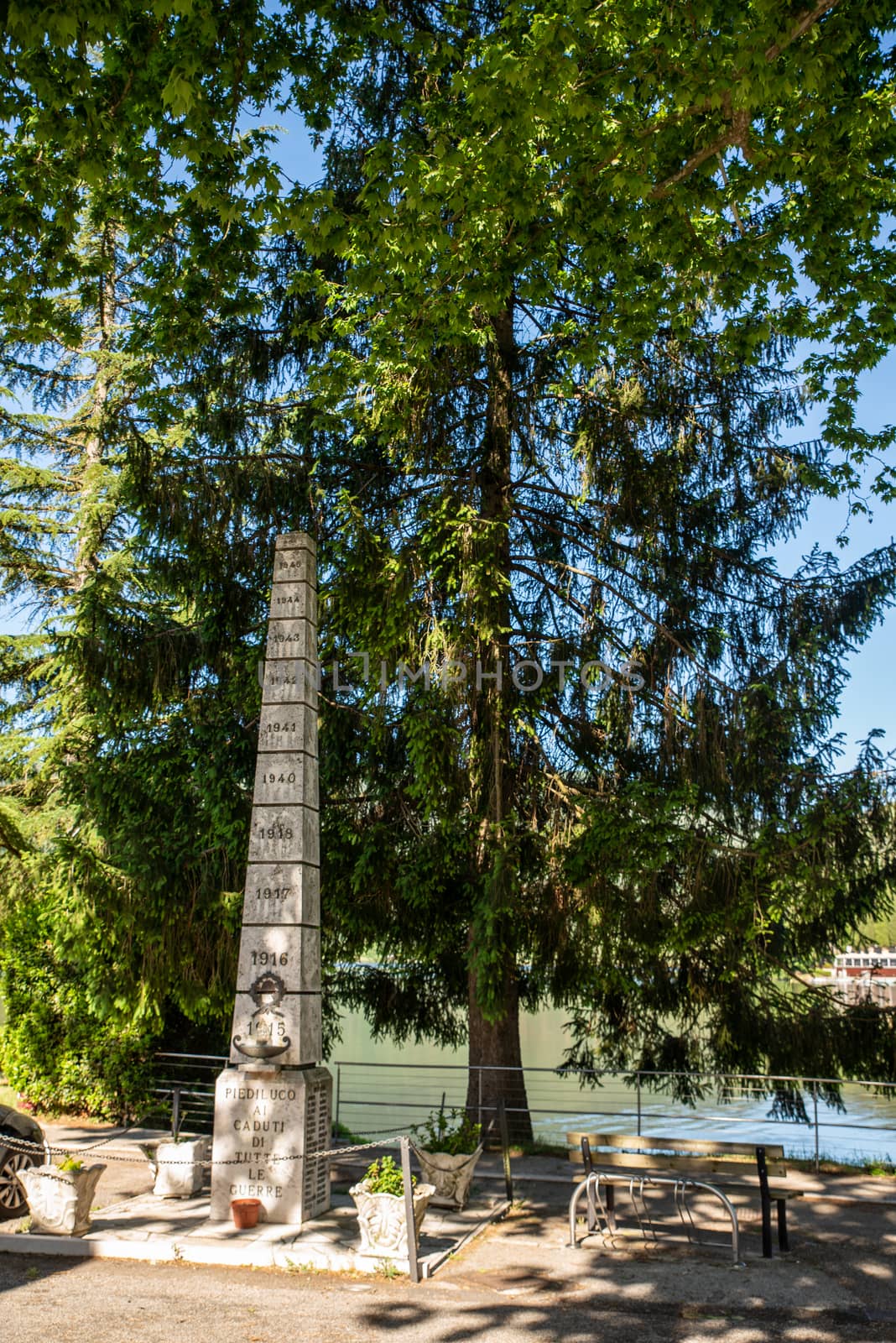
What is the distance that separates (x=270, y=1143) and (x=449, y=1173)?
159 centimetres

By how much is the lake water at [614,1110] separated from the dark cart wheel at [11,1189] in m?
3.00

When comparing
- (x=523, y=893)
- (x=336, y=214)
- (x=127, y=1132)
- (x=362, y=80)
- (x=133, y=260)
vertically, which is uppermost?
(x=133, y=260)

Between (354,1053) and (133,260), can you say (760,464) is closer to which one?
(133,260)

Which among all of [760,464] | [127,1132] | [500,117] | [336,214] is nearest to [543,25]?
[500,117]

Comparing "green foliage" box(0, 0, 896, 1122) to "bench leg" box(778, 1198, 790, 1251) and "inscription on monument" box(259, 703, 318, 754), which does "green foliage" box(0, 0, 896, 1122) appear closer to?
"inscription on monument" box(259, 703, 318, 754)

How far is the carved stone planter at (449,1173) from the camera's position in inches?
364

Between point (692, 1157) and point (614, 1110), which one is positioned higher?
point (692, 1157)

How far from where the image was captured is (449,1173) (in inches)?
364

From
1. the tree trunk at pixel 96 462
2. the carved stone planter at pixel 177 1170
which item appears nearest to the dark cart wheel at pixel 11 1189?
the carved stone planter at pixel 177 1170

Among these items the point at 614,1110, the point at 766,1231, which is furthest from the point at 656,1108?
the point at 766,1231

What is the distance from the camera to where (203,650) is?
13.4 metres

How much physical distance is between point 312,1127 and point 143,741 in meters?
5.74

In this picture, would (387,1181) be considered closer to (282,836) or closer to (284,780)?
(282,836)

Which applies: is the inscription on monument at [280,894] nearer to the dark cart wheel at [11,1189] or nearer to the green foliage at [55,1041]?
the dark cart wheel at [11,1189]
